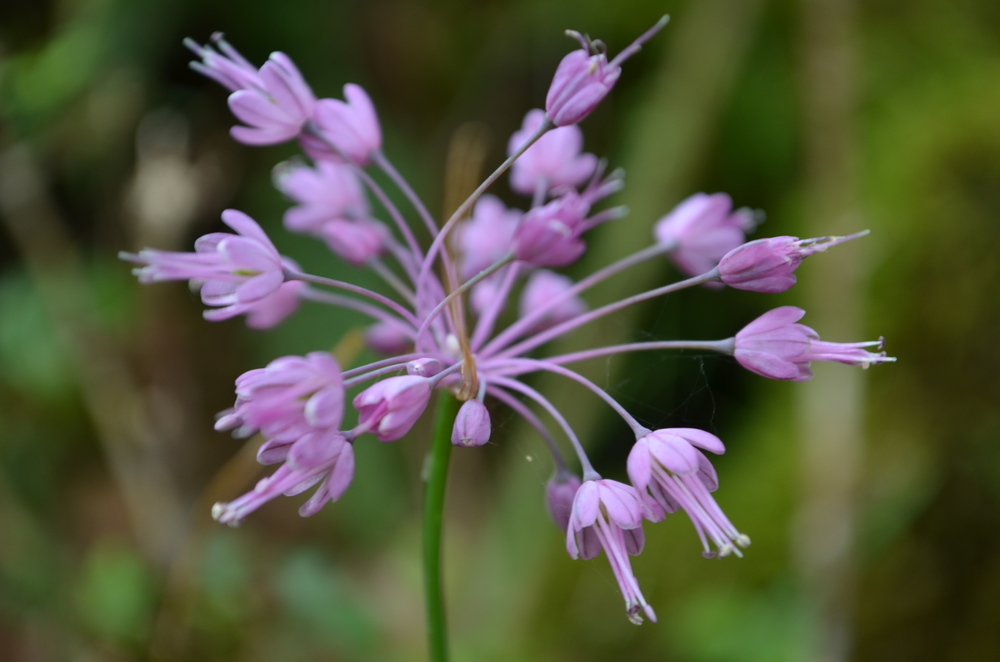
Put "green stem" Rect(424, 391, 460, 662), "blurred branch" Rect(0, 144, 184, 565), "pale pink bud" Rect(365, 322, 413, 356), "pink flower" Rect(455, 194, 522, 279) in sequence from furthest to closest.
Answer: "blurred branch" Rect(0, 144, 184, 565) < "pink flower" Rect(455, 194, 522, 279) < "pale pink bud" Rect(365, 322, 413, 356) < "green stem" Rect(424, 391, 460, 662)

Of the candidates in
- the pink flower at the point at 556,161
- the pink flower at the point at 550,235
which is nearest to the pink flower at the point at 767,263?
the pink flower at the point at 550,235

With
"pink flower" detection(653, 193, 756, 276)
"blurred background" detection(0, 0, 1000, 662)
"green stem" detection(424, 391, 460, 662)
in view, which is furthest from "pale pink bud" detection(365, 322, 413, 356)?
"blurred background" detection(0, 0, 1000, 662)

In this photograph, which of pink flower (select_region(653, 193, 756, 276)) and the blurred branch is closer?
pink flower (select_region(653, 193, 756, 276))

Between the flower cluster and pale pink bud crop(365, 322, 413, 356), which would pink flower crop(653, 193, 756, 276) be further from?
pale pink bud crop(365, 322, 413, 356)

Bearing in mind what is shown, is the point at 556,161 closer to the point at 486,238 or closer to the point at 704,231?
the point at 486,238

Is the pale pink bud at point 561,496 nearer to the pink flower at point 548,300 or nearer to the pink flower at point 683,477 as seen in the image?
the pink flower at point 683,477

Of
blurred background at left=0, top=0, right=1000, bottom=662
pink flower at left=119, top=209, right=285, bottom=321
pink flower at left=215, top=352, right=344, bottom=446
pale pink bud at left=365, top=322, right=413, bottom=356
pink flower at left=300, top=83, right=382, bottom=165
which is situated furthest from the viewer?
blurred background at left=0, top=0, right=1000, bottom=662

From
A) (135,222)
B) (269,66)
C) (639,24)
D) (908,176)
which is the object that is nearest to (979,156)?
(908,176)
